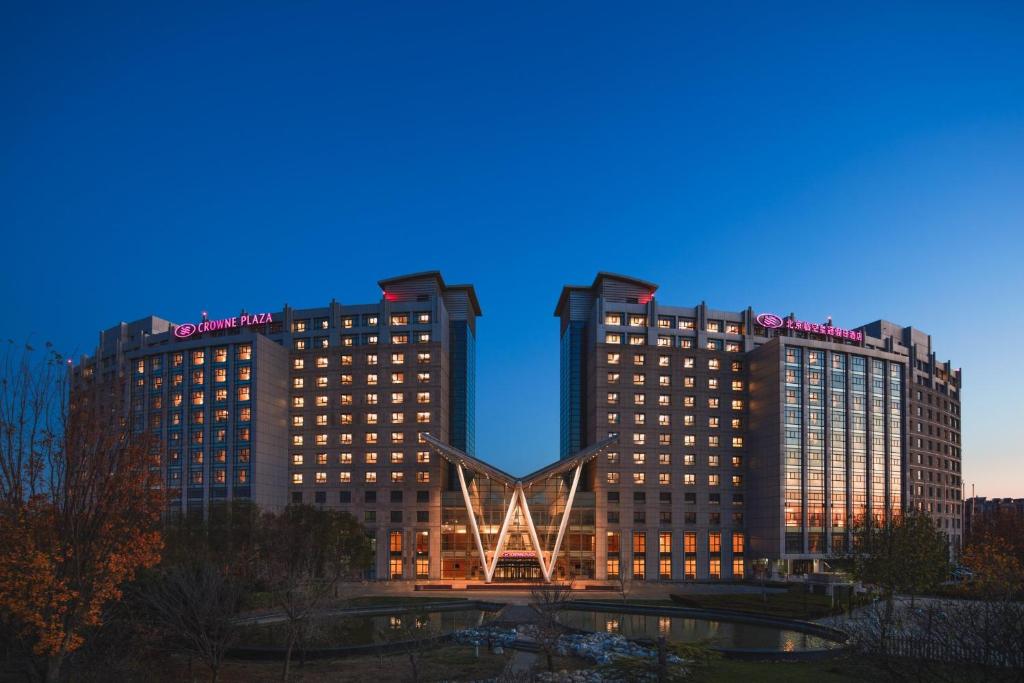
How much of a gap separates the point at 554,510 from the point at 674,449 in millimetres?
22324

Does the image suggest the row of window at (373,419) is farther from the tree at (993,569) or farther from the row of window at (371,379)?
the tree at (993,569)

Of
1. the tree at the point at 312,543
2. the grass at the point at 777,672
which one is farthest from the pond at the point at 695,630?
the tree at the point at 312,543

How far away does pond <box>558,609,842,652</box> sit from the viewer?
45.9 metres

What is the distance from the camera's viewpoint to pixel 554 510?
106 m

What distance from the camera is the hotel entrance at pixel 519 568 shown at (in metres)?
101

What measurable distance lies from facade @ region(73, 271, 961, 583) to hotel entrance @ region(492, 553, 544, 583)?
5.65m

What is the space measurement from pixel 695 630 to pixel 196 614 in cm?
3505

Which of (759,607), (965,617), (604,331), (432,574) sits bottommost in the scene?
(432,574)

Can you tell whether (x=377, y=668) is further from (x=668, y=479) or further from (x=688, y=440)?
(x=688, y=440)

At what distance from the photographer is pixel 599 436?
11431 centimetres

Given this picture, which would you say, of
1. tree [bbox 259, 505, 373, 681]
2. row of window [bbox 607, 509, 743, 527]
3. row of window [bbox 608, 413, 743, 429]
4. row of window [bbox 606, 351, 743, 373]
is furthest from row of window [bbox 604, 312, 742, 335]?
tree [bbox 259, 505, 373, 681]

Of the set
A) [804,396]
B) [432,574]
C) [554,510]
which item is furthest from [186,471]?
[804,396]

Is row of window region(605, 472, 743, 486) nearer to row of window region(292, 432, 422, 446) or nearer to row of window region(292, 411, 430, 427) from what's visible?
row of window region(292, 411, 430, 427)

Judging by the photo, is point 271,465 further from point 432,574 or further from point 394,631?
point 394,631
